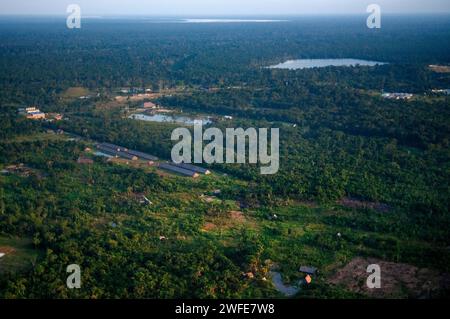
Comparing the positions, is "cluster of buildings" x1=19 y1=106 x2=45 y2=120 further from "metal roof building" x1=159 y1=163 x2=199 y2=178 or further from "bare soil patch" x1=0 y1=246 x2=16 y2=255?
"bare soil patch" x1=0 y1=246 x2=16 y2=255

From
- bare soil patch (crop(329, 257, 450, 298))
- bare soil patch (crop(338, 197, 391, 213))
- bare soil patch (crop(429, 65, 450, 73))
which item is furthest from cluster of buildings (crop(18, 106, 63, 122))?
bare soil patch (crop(429, 65, 450, 73))

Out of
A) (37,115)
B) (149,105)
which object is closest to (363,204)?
(149,105)

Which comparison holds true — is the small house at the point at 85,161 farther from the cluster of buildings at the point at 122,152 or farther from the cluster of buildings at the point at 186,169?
the cluster of buildings at the point at 186,169

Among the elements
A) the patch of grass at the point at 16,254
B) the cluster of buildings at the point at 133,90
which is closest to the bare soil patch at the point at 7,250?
the patch of grass at the point at 16,254
